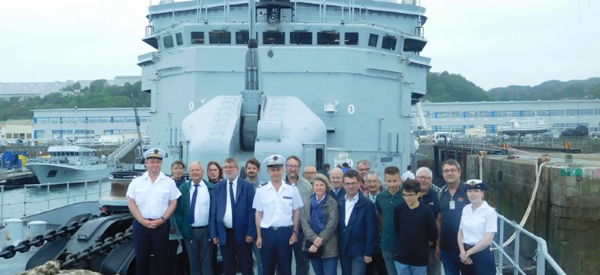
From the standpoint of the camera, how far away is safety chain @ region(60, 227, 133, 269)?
542 centimetres

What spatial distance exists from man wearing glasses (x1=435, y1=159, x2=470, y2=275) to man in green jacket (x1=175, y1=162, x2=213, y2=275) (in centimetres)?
227

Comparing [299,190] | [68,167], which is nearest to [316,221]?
[299,190]

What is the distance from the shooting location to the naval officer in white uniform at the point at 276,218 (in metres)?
5.30

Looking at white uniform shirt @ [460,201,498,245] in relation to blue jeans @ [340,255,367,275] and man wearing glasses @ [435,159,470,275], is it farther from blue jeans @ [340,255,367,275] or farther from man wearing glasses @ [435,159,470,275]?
blue jeans @ [340,255,367,275]

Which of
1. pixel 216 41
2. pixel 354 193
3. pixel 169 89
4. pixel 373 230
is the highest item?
pixel 216 41

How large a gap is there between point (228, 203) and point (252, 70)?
16.8 feet

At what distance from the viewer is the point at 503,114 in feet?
211

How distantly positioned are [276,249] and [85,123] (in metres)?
62.8

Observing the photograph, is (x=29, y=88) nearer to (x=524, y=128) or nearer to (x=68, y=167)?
(x=68, y=167)

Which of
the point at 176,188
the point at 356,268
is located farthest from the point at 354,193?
the point at 176,188

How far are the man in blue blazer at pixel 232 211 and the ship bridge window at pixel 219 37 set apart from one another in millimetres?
8949

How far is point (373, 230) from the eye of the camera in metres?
5.11

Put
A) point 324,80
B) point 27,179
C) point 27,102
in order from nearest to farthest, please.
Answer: point 324,80 → point 27,179 → point 27,102

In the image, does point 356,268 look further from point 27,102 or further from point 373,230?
point 27,102
